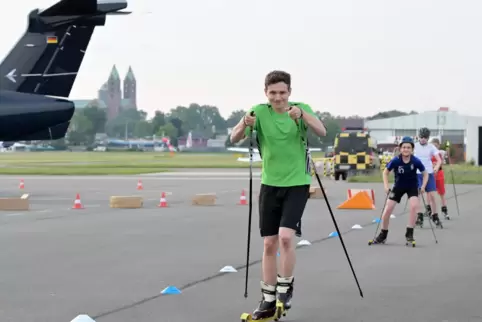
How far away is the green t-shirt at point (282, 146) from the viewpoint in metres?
7.50

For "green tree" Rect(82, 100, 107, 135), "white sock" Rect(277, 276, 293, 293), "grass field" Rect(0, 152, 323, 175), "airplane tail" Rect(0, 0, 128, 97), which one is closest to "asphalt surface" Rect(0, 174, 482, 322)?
"white sock" Rect(277, 276, 293, 293)

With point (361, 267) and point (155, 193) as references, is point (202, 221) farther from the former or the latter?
point (155, 193)

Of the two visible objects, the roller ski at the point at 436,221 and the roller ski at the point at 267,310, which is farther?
the roller ski at the point at 436,221

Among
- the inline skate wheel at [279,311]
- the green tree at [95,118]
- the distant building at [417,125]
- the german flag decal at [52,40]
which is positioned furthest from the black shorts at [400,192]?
the green tree at [95,118]

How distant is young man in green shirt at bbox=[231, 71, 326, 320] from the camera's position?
7.41 m

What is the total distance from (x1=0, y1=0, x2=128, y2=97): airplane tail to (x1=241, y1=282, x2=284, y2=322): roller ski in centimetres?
1962

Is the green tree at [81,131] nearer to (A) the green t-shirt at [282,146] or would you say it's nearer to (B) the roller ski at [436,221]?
(B) the roller ski at [436,221]

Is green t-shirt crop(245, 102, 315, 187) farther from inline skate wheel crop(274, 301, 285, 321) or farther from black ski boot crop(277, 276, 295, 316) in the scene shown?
inline skate wheel crop(274, 301, 285, 321)

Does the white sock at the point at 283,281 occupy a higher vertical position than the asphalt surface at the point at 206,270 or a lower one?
higher

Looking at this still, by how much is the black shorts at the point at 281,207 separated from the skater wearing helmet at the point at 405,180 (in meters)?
5.86

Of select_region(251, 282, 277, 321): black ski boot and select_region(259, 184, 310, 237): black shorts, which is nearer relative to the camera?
select_region(251, 282, 277, 321): black ski boot

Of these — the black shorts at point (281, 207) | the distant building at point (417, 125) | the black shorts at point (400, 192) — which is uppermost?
the distant building at point (417, 125)

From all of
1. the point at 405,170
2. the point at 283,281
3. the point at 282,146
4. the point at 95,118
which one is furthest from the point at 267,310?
the point at 95,118

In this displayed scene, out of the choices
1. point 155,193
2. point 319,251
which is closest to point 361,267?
point 319,251
